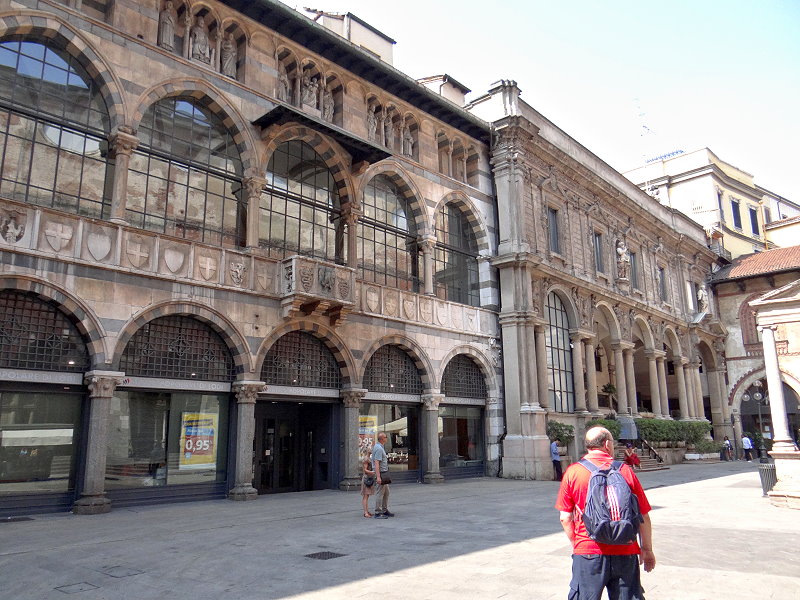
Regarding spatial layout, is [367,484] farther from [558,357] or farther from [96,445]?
[558,357]

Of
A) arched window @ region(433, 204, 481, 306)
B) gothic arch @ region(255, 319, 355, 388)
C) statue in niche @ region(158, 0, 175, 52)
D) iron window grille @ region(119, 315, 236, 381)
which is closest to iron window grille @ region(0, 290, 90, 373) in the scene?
iron window grille @ region(119, 315, 236, 381)

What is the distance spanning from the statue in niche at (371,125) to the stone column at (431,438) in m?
9.02

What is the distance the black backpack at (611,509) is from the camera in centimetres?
424

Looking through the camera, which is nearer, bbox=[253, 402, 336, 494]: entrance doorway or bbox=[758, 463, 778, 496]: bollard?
bbox=[758, 463, 778, 496]: bollard

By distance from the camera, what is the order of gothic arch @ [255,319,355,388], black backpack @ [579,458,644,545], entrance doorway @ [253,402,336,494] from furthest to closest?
entrance doorway @ [253,402,336,494] < gothic arch @ [255,319,355,388] < black backpack @ [579,458,644,545]

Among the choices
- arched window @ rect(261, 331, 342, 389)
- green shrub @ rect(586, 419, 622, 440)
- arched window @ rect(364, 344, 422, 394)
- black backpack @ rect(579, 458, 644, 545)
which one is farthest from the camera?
green shrub @ rect(586, 419, 622, 440)

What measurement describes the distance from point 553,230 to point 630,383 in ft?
30.5

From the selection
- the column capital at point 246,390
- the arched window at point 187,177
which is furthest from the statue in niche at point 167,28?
the column capital at point 246,390

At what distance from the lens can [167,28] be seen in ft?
54.7

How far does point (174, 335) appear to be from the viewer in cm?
1546

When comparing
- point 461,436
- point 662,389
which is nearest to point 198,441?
point 461,436

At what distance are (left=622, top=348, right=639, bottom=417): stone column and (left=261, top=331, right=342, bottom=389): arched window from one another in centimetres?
1814

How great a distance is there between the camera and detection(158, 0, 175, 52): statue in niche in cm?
1648

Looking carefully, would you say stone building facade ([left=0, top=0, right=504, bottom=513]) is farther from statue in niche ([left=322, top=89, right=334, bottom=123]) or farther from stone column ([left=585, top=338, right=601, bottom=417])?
stone column ([left=585, top=338, right=601, bottom=417])
